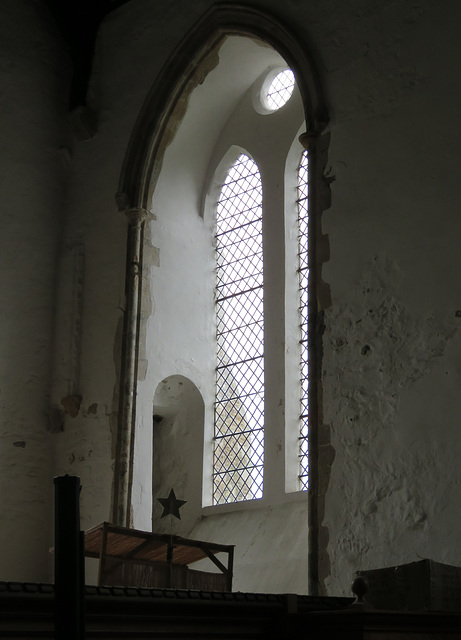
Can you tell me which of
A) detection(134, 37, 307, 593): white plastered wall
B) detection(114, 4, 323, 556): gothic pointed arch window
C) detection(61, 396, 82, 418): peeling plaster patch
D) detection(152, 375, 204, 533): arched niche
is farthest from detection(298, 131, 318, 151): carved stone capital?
detection(61, 396, 82, 418): peeling plaster patch

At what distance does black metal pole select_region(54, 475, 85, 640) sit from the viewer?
5.60ft

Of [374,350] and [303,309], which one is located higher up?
[303,309]

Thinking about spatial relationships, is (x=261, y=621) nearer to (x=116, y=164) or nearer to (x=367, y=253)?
(x=367, y=253)

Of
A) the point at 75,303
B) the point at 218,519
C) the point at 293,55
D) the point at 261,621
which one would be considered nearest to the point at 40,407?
the point at 75,303

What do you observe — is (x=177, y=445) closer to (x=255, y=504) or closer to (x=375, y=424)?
(x=255, y=504)

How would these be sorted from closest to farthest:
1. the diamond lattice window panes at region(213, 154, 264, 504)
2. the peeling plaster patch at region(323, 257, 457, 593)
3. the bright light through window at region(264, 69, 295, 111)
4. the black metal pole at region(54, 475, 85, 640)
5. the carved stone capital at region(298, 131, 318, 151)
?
the black metal pole at region(54, 475, 85, 640)
the peeling plaster patch at region(323, 257, 457, 593)
the carved stone capital at region(298, 131, 318, 151)
the diamond lattice window panes at region(213, 154, 264, 504)
the bright light through window at region(264, 69, 295, 111)

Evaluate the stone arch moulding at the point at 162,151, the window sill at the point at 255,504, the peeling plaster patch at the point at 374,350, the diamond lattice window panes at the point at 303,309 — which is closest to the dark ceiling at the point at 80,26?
the stone arch moulding at the point at 162,151

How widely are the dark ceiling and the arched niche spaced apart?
308 centimetres

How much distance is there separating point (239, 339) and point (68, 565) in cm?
715

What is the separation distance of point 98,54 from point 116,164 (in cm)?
133

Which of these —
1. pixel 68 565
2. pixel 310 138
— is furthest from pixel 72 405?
pixel 68 565

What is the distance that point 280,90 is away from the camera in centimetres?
942

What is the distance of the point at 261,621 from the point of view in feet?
13.0

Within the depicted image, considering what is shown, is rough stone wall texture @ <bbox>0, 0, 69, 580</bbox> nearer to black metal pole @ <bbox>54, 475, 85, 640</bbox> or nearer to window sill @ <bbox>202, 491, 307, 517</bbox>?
window sill @ <bbox>202, 491, 307, 517</bbox>
